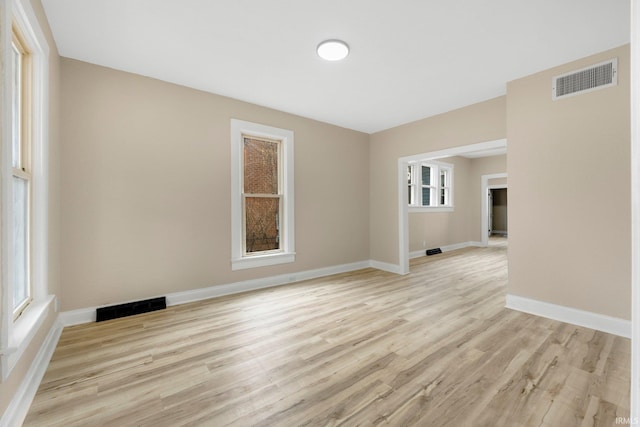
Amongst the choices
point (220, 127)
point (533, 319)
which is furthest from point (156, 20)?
point (533, 319)

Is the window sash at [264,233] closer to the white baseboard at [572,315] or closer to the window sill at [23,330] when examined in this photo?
the window sill at [23,330]

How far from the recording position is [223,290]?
3.63m

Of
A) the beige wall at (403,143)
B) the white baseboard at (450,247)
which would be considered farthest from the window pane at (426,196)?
the beige wall at (403,143)

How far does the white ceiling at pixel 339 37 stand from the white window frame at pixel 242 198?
61 cm

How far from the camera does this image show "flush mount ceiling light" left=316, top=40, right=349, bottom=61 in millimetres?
2461

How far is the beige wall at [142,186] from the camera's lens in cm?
274

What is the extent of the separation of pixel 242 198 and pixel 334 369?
2.66 meters

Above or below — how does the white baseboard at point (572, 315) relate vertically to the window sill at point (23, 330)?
below

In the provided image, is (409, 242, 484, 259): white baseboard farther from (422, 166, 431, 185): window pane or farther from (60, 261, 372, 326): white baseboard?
(60, 261, 372, 326): white baseboard

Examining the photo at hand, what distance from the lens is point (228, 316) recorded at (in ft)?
9.70

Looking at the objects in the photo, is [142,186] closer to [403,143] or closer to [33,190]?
[33,190]

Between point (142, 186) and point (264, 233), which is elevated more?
point (142, 186)

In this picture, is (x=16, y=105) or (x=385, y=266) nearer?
(x=16, y=105)

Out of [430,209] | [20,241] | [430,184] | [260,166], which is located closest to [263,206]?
[260,166]
